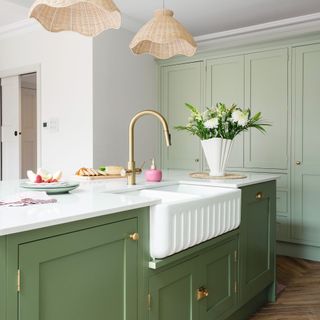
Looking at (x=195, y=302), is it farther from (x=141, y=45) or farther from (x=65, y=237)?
(x=141, y=45)

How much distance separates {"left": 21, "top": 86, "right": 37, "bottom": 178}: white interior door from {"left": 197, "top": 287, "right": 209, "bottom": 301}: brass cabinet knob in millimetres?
3456

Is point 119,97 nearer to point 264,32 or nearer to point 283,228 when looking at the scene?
point 264,32

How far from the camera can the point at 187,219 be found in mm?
1614

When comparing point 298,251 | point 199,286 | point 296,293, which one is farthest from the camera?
point 298,251

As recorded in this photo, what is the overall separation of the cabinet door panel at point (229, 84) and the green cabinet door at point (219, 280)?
76.8 inches

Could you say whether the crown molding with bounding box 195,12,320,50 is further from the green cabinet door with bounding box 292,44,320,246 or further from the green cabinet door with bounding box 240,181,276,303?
the green cabinet door with bounding box 240,181,276,303

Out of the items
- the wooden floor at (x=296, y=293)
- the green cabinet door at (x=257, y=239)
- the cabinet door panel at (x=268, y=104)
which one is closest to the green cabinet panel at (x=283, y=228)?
the wooden floor at (x=296, y=293)

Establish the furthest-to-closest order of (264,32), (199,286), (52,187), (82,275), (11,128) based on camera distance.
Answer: (11,128), (264,32), (199,286), (52,187), (82,275)

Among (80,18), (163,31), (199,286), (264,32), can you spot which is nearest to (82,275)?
(199,286)

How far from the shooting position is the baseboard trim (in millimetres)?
3711

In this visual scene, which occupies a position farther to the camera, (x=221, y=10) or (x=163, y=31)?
(x=221, y=10)

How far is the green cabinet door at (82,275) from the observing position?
1122 mm

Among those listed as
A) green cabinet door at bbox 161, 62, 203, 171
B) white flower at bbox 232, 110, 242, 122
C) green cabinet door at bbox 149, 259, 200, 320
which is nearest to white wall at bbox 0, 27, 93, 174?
green cabinet door at bbox 161, 62, 203, 171

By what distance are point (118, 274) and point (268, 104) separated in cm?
287
